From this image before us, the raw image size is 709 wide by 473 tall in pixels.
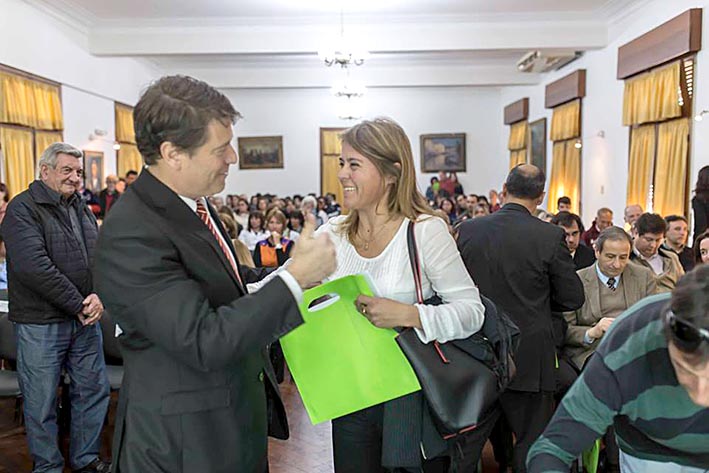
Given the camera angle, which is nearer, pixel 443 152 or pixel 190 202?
pixel 190 202

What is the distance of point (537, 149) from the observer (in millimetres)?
15570

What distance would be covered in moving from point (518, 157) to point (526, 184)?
46.2 feet

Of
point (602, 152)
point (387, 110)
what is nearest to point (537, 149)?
point (602, 152)

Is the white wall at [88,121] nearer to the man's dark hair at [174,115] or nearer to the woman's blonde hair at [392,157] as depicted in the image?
A: the woman's blonde hair at [392,157]

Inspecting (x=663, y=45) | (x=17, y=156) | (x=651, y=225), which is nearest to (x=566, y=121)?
(x=663, y=45)

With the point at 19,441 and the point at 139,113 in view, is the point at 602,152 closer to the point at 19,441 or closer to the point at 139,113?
the point at 19,441

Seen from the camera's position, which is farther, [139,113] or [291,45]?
[291,45]

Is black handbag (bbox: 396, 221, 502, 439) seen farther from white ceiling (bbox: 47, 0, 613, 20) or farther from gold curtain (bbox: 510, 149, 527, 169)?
gold curtain (bbox: 510, 149, 527, 169)

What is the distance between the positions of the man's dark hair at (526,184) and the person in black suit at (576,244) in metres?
1.71

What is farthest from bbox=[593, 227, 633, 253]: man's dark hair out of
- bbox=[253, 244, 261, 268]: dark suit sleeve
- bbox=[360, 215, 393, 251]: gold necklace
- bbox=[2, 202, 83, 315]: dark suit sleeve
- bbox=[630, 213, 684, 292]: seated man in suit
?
bbox=[253, 244, 261, 268]: dark suit sleeve

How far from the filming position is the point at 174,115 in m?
1.55

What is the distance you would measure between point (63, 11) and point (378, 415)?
9.72 meters

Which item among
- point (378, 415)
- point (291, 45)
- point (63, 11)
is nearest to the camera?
point (378, 415)

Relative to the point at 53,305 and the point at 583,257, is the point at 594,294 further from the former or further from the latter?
the point at 53,305
